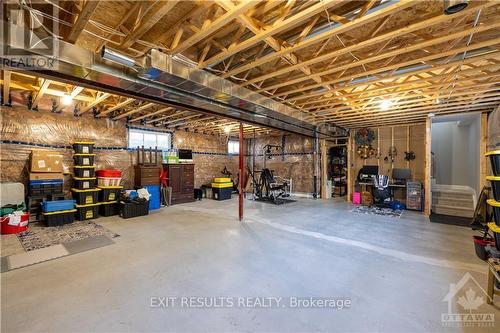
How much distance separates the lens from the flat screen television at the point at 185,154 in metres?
7.81

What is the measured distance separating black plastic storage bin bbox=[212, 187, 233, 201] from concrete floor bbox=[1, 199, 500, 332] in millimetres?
3653

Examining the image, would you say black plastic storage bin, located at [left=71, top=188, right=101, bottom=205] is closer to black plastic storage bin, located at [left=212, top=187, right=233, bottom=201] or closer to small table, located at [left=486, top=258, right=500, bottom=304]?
black plastic storage bin, located at [left=212, top=187, right=233, bottom=201]

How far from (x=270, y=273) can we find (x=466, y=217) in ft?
19.8

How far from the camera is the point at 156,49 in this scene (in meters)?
2.45

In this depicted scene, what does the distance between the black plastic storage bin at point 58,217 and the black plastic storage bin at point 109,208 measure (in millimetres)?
693

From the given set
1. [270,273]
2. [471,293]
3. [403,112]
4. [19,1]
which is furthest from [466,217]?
[19,1]

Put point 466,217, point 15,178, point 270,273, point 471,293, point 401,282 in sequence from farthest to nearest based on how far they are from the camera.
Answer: point 466,217 < point 15,178 < point 270,273 < point 401,282 < point 471,293

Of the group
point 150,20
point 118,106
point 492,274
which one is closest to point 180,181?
point 118,106

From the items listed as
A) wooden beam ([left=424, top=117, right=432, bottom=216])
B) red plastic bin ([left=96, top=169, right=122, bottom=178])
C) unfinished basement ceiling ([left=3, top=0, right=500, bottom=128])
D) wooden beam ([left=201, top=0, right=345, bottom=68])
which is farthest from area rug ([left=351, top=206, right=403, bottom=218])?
red plastic bin ([left=96, top=169, right=122, bottom=178])

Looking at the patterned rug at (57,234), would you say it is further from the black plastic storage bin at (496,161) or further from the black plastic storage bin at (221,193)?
the black plastic storage bin at (496,161)

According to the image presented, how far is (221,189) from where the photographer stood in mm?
8047

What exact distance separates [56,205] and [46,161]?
1.08 meters

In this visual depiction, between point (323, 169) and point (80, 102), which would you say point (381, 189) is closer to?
point (323, 169)

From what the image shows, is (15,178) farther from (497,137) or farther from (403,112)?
(497,137)
